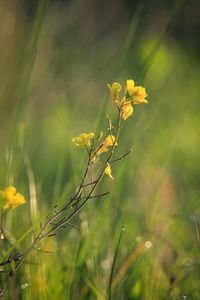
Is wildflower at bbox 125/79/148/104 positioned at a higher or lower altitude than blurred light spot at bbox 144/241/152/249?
higher

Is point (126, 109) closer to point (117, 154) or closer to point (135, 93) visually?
point (135, 93)

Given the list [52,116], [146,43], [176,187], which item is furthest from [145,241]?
[52,116]

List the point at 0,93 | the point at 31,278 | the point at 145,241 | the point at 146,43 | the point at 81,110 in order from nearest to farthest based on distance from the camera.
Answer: the point at 31,278 → the point at 145,241 → the point at 0,93 → the point at 146,43 → the point at 81,110

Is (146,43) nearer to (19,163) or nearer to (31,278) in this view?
(19,163)

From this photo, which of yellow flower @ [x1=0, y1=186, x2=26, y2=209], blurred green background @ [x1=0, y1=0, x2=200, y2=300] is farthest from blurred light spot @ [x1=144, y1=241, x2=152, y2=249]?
yellow flower @ [x1=0, y1=186, x2=26, y2=209]

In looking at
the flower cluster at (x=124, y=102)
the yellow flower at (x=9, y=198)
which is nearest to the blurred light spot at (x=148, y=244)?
the flower cluster at (x=124, y=102)

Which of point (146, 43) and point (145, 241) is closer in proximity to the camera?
point (145, 241)

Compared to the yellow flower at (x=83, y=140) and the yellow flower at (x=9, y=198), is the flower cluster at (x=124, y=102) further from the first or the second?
the yellow flower at (x=9, y=198)

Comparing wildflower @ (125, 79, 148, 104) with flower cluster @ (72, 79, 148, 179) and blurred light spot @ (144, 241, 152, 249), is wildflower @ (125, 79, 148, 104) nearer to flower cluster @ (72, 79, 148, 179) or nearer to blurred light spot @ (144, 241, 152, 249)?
flower cluster @ (72, 79, 148, 179)
